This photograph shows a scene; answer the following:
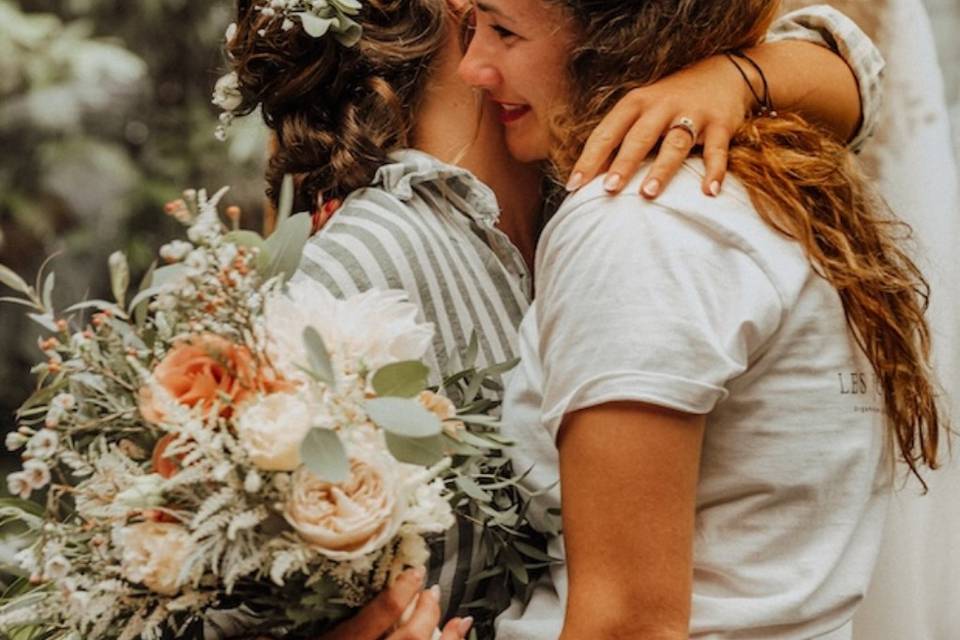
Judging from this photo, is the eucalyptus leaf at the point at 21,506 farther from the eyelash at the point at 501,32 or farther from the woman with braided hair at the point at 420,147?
the eyelash at the point at 501,32

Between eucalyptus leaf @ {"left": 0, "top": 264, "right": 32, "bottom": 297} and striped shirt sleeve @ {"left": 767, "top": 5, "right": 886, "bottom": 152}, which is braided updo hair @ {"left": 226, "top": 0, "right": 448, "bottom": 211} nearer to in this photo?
striped shirt sleeve @ {"left": 767, "top": 5, "right": 886, "bottom": 152}

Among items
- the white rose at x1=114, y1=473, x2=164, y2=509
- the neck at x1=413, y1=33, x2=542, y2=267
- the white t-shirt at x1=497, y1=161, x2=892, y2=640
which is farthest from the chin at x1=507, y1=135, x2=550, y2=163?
the white rose at x1=114, y1=473, x2=164, y2=509

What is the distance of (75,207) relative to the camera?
288cm

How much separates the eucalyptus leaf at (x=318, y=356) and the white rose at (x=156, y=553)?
0.16 metres

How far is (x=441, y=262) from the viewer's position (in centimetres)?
160

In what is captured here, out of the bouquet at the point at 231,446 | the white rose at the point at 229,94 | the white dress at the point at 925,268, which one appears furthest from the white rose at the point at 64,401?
the white dress at the point at 925,268

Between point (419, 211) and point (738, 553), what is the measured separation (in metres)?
0.58

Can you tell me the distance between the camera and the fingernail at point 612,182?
1246 millimetres

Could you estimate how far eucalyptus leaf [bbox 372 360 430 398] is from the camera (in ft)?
3.63

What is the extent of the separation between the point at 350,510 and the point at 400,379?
11 cm

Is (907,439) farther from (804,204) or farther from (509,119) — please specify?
(509,119)

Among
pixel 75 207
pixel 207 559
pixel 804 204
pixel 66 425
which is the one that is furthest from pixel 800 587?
pixel 75 207

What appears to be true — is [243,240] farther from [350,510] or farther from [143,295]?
[350,510]

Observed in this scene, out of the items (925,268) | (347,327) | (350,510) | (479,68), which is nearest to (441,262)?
(479,68)
